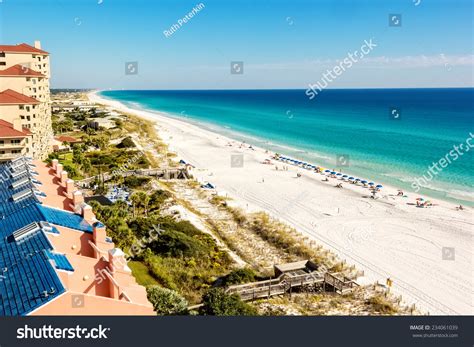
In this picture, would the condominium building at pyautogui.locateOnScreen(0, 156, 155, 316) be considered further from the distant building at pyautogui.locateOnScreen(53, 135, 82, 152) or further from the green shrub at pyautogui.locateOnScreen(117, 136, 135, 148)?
the green shrub at pyautogui.locateOnScreen(117, 136, 135, 148)

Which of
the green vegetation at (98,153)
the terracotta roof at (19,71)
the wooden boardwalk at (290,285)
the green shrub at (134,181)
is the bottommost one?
the wooden boardwalk at (290,285)

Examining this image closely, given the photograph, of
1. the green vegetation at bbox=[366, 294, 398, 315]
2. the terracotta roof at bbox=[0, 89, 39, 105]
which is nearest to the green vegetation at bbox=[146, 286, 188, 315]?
the green vegetation at bbox=[366, 294, 398, 315]

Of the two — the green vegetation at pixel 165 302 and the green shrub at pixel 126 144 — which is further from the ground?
the green shrub at pixel 126 144

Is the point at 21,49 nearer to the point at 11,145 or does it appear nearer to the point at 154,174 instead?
the point at 11,145

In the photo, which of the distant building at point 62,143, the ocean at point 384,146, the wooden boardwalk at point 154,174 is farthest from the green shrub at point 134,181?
the ocean at point 384,146

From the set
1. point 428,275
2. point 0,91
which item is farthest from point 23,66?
point 428,275

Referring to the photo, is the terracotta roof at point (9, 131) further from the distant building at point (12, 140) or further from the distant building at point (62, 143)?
the distant building at point (62, 143)

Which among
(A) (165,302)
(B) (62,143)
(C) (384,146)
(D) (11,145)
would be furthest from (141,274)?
(C) (384,146)
